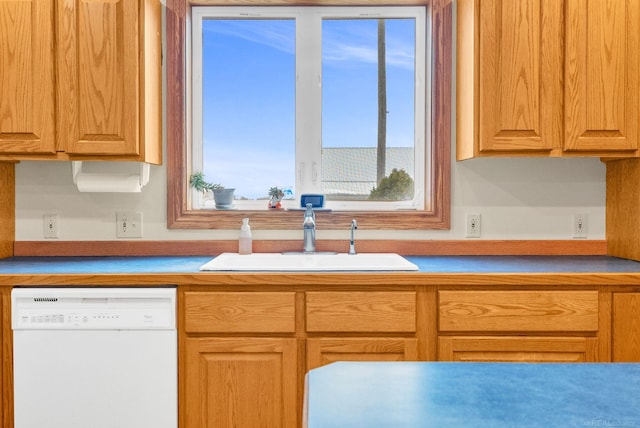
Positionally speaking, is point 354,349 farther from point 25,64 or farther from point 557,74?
point 25,64

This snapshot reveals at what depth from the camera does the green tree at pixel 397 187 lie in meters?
2.77

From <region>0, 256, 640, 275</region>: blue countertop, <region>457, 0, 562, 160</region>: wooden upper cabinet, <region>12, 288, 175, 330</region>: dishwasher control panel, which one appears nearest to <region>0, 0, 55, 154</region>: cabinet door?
<region>0, 256, 640, 275</region>: blue countertop

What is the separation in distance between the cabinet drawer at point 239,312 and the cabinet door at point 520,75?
3.41ft

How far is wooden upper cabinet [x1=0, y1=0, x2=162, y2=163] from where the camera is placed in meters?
2.17

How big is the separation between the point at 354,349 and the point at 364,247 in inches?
27.1

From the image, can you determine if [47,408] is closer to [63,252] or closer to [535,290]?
[63,252]

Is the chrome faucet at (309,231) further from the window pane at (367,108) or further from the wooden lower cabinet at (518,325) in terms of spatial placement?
the wooden lower cabinet at (518,325)

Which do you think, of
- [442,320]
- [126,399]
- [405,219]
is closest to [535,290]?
[442,320]

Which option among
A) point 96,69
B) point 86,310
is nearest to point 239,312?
point 86,310

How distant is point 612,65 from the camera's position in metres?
2.19

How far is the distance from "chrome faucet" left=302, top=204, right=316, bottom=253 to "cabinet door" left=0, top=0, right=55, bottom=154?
1.15 meters

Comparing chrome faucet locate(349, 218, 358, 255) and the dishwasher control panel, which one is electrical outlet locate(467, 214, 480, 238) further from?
the dishwasher control panel

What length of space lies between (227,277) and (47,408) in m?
0.78

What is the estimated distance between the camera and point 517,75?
220 centimetres
